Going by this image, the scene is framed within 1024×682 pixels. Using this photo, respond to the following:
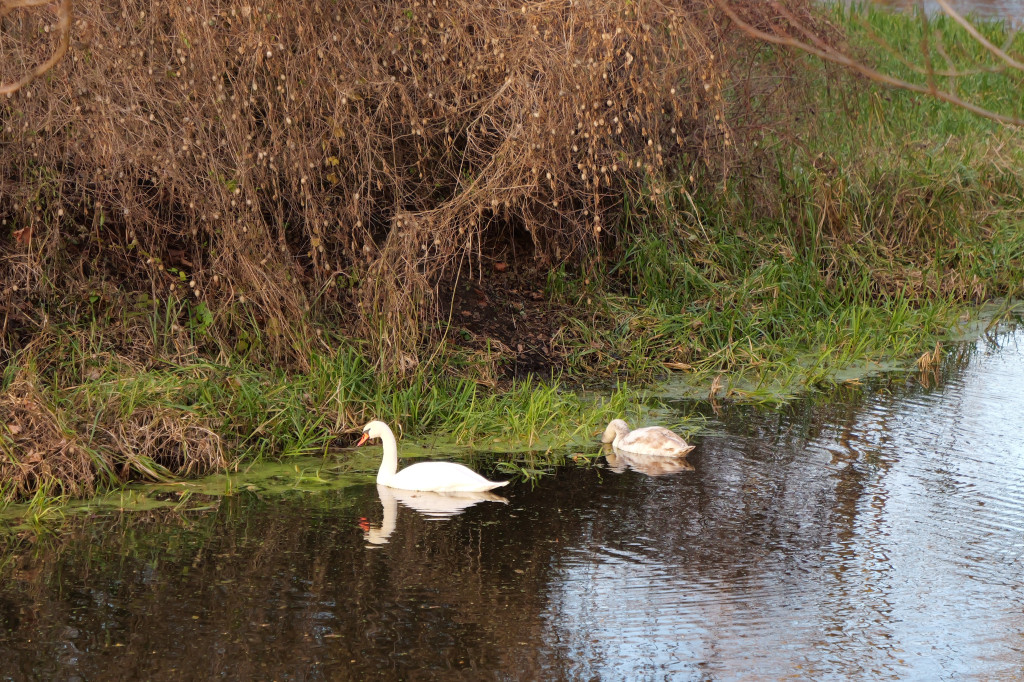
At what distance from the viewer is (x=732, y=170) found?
11.4 metres

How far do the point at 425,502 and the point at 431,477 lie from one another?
0.47ft

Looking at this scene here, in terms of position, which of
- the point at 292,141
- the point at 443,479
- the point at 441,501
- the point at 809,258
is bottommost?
the point at 441,501

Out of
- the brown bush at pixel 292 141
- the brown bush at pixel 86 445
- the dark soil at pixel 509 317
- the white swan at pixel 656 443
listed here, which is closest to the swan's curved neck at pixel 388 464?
the brown bush at pixel 86 445

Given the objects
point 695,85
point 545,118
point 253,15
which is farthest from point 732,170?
point 253,15

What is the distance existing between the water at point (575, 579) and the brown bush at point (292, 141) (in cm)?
173

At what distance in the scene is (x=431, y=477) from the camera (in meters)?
7.14

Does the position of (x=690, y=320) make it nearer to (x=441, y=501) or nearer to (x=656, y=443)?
(x=656, y=443)

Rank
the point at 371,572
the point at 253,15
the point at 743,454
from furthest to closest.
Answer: the point at 743,454, the point at 253,15, the point at 371,572

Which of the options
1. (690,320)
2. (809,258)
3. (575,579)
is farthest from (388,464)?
(809,258)

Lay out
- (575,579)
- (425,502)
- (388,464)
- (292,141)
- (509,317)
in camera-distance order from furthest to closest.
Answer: (509,317), (292,141), (388,464), (425,502), (575,579)

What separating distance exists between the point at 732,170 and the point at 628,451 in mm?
4350

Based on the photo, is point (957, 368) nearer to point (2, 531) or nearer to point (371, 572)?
point (371, 572)

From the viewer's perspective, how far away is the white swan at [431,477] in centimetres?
711

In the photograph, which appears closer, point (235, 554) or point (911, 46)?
point (235, 554)
